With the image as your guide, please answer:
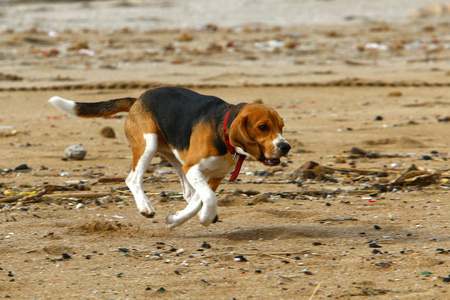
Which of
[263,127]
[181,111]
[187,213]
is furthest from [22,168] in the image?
[263,127]

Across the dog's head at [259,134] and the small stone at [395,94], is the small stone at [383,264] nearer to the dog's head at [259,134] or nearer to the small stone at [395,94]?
the dog's head at [259,134]

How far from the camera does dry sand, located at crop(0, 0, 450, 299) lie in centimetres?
457

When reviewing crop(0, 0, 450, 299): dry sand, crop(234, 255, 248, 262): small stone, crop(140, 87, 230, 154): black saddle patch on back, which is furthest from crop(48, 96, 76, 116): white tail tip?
crop(234, 255, 248, 262): small stone

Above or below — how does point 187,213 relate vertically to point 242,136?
below

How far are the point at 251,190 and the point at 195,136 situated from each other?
1648mm

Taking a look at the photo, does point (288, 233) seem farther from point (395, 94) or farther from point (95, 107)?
point (395, 94)

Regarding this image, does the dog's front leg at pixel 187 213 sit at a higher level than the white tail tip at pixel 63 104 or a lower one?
lower

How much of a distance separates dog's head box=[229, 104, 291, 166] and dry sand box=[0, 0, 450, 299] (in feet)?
2.20

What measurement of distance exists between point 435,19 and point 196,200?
76.7 feet

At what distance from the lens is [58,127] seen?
1027 centimetres

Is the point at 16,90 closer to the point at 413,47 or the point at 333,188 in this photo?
the point at 333,188

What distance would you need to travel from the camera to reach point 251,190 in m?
→ 6.85

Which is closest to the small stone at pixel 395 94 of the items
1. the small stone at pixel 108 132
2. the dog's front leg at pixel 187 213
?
the small stone at pixel 108 132

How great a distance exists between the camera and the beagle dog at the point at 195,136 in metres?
4.89
